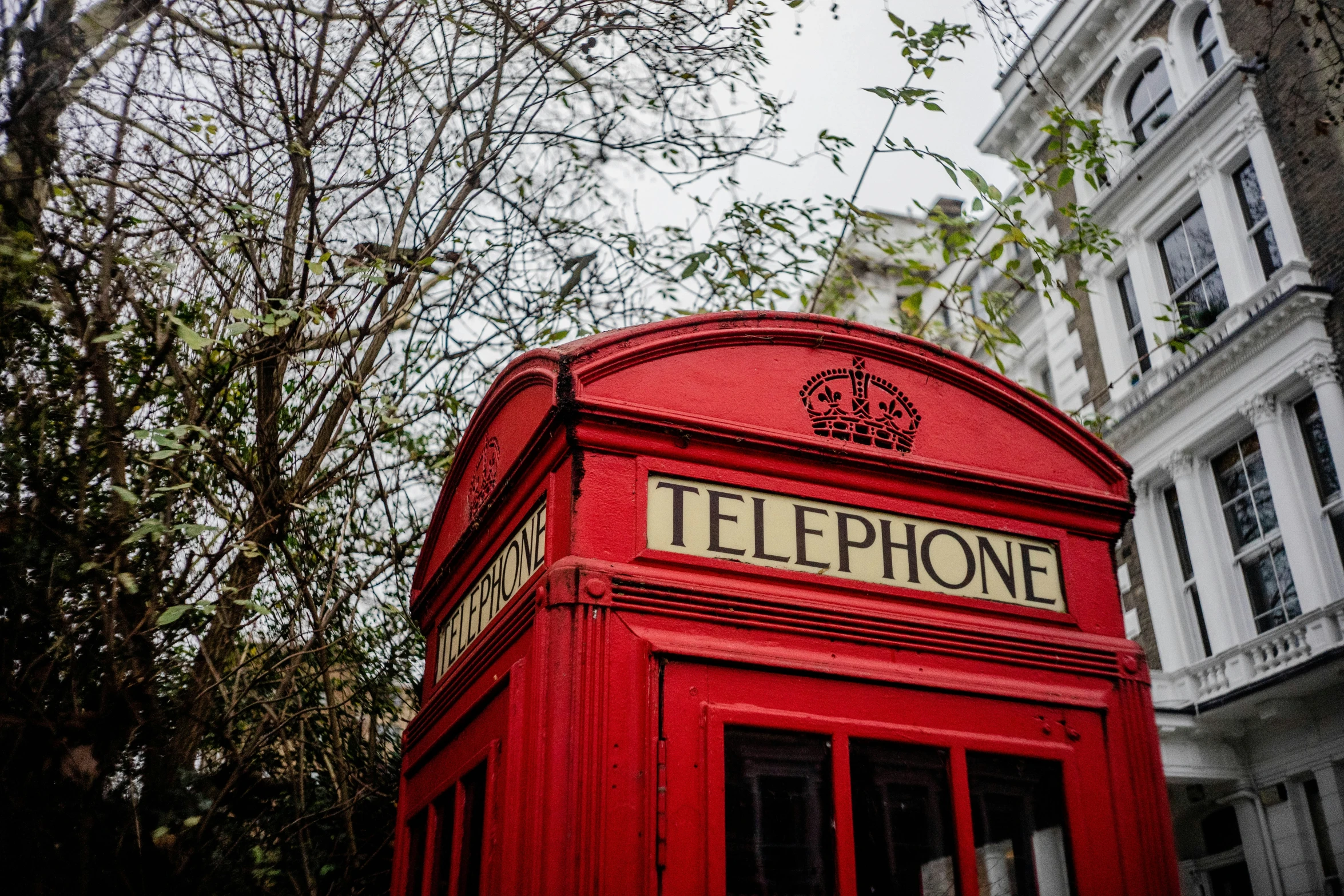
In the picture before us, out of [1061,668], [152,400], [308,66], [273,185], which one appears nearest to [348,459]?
[152,400]

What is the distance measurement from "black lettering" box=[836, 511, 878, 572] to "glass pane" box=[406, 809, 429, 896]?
61.4 inches

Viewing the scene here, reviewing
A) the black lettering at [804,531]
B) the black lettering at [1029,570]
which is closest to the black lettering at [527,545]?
Answer: the black lettering at [804,531]

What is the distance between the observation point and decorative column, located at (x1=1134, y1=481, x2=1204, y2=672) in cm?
1440

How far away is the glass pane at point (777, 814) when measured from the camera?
2.46 m

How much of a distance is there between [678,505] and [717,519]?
11 cm

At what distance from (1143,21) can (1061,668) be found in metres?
15.9

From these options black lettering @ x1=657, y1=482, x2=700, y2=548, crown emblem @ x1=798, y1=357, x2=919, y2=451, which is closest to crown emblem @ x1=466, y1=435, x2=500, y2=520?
black lettering @ x1=657, y1=482, x2=700, y2=548

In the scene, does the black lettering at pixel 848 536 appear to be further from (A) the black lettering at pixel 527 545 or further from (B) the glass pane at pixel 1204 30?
(B) the glass pane at pixel 1204 30

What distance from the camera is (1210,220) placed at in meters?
14.5

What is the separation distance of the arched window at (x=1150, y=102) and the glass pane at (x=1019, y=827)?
15120 millimetres

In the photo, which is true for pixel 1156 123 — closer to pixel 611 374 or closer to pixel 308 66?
pixel 308 66

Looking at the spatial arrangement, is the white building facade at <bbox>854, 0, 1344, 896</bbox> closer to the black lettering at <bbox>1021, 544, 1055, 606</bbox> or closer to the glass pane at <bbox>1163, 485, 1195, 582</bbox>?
the glass pane at <bbox>1163, 485, 1195, 582</bbox>

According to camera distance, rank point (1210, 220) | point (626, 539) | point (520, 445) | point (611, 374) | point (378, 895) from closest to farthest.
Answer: point (626, 539), point (611, 374), point (520, 445), point (378, 895), point (1210, 220)

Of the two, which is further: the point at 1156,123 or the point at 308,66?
the point at 1156,123
